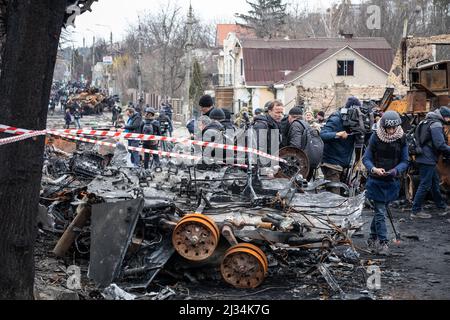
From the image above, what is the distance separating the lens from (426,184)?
11.5 meters

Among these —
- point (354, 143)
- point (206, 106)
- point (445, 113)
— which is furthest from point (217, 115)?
point (445, 113)

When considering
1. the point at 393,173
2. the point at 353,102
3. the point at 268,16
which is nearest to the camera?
the point at 393,173

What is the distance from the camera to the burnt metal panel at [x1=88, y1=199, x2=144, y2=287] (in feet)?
22.4

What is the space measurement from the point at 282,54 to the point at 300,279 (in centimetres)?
4212

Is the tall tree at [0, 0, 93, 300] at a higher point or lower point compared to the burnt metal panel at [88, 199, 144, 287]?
higher

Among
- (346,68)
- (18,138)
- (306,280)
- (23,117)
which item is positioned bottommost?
(306,280)

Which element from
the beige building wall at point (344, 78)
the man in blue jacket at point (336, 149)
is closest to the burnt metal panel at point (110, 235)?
the man in blue jacket at point (336, 149)

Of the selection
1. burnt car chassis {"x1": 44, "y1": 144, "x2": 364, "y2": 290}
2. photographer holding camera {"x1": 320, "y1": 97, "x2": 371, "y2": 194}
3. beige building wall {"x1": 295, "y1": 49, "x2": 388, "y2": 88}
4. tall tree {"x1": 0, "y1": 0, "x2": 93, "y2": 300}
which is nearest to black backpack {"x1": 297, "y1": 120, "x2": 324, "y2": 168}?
photographer holding camera {"x1": 320, "y1": 97, "x2": 371, "y2": 194}

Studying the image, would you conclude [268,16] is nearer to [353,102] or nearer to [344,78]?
[344,78]

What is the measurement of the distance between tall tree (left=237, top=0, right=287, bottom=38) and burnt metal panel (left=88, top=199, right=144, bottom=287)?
63878mm

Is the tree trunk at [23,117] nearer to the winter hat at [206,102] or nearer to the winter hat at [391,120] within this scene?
the winter hat at [391,120]

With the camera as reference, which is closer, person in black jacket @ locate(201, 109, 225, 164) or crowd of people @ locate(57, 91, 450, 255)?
crowd of people @ locate(57, 91, 450, 255)

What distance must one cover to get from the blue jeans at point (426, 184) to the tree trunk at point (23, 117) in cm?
792

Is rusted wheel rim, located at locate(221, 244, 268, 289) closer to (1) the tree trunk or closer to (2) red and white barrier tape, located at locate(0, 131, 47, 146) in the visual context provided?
(1) the tree trunk
